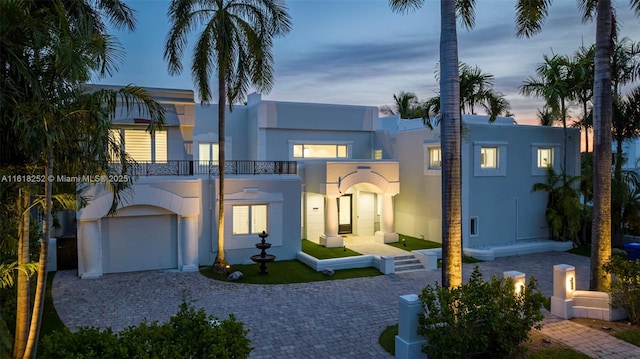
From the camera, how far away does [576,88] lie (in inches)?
774

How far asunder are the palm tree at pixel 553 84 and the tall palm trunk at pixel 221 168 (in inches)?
537

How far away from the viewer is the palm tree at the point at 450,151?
923cm

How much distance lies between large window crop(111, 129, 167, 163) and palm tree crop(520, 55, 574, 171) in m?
16.0

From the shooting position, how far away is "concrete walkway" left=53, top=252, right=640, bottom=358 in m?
9.73

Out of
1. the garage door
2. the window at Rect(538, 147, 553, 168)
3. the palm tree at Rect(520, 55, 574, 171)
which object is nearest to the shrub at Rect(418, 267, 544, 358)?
the garage door

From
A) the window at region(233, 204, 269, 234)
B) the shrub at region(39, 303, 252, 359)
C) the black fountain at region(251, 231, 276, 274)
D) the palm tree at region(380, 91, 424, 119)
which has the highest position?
the palm tree at region(380, 91, 424, 119)

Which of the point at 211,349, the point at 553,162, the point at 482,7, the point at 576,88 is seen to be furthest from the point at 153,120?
the point at 553,162

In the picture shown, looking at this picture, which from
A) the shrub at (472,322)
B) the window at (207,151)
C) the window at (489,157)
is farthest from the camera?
the window at (207,151)

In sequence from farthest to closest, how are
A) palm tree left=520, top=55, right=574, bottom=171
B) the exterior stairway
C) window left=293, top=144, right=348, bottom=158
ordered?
1. window left=293, top=144, right=348, bottom=158
2. palm tree left=520, top=55, right=574, bottom=171
3. the exterior stairway

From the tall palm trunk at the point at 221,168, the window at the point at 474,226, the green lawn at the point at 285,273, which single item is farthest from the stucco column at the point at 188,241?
the window at the point at 474,226

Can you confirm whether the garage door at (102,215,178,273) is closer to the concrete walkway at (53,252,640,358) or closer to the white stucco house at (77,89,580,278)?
the white stucco house at (77,89,580,278)

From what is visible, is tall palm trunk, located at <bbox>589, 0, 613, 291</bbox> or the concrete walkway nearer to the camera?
the concrete walkway

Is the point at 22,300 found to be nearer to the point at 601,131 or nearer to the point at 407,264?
the point at 407,264

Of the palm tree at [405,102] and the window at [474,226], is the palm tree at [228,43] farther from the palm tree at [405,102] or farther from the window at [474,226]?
the palm tree at [405,102]
